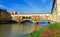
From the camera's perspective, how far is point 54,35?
6.80 meters

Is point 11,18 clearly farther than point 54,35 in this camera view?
Yes

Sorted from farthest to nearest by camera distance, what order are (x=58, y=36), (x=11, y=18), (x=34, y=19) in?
(x=11, y=18)
(x=34, y=19)
(x=58, y=36)

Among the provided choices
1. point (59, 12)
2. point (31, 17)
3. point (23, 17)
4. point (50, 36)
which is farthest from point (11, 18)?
point (50, 36)

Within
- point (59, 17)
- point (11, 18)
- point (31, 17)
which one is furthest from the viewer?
point (11, 18)

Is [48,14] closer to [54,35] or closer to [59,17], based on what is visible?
[59,17]

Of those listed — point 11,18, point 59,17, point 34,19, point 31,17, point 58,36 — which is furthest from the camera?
point 11,18

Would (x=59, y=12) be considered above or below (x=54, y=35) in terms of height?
above

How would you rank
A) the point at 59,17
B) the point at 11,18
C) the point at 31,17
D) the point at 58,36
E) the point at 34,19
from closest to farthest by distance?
the point at 58,36 → the point at 59,17 → the point at 34,19 → the point at 31,17 → the point at 11,18

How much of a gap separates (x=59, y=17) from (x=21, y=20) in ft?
217

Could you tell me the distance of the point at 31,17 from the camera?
7944 centimetres

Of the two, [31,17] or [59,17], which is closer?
[59,17]

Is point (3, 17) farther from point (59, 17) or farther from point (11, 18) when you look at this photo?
point (59, 17)

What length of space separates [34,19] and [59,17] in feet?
195

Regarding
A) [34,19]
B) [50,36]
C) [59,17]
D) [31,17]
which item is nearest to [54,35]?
[50,36]
